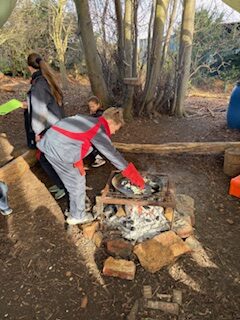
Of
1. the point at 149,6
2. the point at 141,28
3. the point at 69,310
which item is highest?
the point at 149,6

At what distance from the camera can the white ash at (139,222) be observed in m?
2.94

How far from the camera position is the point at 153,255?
8.80 ft

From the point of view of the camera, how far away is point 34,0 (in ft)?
37.6

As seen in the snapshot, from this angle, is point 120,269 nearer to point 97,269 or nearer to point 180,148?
point 97,269

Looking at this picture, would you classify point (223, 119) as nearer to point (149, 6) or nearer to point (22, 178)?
point (149, 6)

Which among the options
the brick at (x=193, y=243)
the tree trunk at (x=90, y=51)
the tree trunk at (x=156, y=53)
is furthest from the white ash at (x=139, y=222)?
the tree trunk at (x=90, y=51)

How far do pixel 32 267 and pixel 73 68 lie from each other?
36.4 feet

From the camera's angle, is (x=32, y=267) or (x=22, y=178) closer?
(x=32, y=267)

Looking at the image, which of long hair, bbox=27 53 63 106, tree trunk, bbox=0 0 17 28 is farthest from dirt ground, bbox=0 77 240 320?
tree trunk, bbox=0 0 17 28

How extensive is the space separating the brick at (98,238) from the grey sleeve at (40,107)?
1496 mm

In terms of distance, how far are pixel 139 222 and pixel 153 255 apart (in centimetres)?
43

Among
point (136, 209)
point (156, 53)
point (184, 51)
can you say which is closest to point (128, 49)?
point (156, 53)

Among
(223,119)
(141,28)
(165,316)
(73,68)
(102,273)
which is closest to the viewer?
(165,316)

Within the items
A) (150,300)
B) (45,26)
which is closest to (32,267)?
(150,300)
